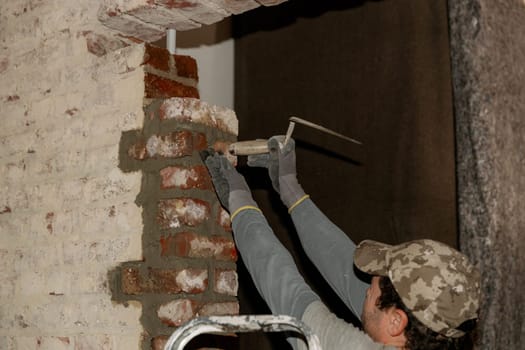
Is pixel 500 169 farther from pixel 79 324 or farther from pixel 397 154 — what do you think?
pixel 79 324

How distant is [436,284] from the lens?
1.33 metres

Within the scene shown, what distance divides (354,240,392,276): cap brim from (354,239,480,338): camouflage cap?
0.02 metres

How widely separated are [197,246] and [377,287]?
544 millimetres

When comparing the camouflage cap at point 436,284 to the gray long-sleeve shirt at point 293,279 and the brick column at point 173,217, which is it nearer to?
the gray long-sleeve shirt at point 293,279

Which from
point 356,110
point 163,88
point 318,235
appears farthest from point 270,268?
point 356,110

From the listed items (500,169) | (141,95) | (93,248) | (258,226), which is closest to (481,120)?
(500,169)

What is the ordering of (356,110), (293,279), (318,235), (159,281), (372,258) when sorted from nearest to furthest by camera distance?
1. (372,258)
2. (293,279)
3. (159,281)
4. (318,235)
5. (356,110)

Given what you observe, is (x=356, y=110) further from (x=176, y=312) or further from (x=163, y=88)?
(x=176, y=312)

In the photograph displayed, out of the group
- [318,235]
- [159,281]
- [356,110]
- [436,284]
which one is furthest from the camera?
[356,110]

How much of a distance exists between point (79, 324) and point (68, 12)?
0.93 metres

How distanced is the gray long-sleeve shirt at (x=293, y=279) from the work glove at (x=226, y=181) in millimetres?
43

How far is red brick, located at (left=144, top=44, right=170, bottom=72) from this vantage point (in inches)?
70.2

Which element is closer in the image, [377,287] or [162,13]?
[377,287]

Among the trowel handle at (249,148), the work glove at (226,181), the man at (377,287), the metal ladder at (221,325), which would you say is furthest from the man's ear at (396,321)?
the trowel handle at (249,148)
